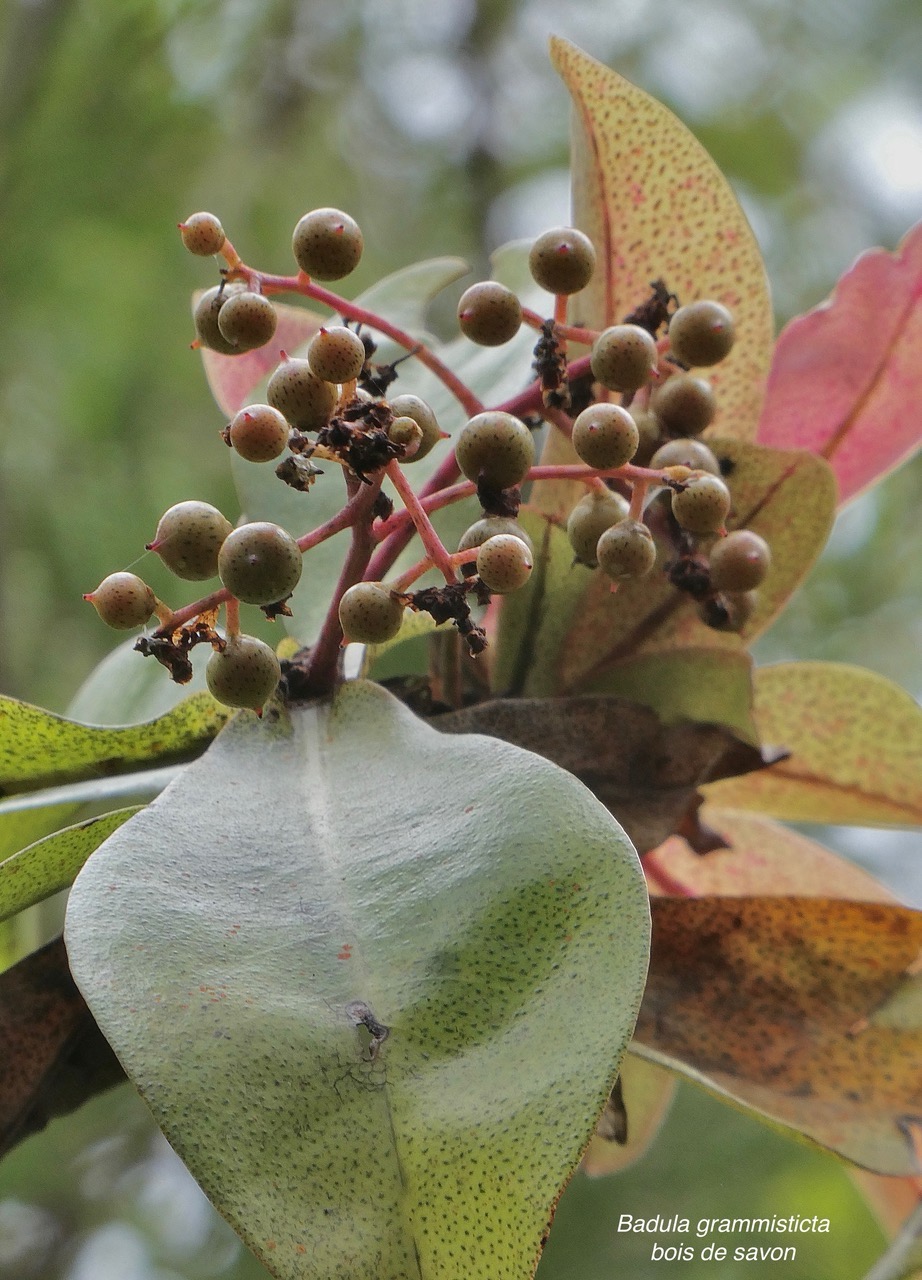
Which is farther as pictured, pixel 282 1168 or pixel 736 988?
pixel 736 988

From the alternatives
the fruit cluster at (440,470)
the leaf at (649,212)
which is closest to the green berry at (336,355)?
the fruit cluster at (440,470)

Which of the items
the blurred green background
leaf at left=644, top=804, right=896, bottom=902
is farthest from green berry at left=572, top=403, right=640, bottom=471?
the blurred green background

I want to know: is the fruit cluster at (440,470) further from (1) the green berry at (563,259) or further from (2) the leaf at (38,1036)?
(2) the leaf at (38,1036)

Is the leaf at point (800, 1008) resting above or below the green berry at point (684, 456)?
below

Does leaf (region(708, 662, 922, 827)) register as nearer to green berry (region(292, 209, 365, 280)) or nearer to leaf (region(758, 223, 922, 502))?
leaf (region(758, 223, 922, 502))

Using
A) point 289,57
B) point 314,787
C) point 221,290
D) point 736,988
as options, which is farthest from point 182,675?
point 289,57

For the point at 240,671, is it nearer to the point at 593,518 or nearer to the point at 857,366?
the point at 593,518

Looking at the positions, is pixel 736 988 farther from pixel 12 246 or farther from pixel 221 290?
pixel 12 246
